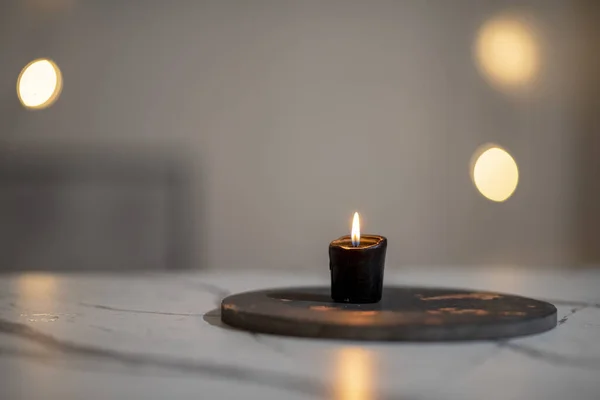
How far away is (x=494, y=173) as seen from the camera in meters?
1.81

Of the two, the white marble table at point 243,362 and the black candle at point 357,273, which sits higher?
the black candle at point 357,273

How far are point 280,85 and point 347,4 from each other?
0.28 m

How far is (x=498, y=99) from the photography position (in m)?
1.81

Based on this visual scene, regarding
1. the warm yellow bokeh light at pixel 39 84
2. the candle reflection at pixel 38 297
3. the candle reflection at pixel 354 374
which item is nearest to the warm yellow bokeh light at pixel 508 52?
the warm yellow bokeh light at pixel 39 84

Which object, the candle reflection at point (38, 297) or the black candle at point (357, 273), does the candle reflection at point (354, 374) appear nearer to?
the black candle at point (357, 273)

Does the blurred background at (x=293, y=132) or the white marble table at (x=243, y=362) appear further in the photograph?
the blurred background at (x=293, y=132)

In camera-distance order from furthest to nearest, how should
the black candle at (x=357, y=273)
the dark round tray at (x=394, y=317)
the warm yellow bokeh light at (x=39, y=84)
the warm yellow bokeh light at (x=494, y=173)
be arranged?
the warm yellow bokeh light at (x=494, y=173), the warm yellow bokeh light at (x=39, y=84), the black candle at (x=357, y=273), the dark round tray at (x=394, y=317)

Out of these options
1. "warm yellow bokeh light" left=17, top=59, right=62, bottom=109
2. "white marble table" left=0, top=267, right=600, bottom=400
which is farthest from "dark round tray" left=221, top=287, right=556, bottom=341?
"warm yellow bokeh light" left=17, top=59, right=62, bottom=109

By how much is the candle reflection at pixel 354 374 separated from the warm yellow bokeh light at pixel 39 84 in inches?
54.8

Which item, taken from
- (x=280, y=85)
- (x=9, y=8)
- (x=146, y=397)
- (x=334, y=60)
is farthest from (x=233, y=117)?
(x=146, y=397)

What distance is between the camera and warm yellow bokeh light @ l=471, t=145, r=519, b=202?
5.92 ft

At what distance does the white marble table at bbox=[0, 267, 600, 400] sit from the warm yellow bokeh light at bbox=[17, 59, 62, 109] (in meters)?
1.04

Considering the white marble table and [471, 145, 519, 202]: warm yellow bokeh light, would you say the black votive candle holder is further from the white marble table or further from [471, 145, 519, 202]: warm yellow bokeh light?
[471, 145, 519, 202]: warm yellow bokeh light

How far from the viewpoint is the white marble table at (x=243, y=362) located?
16.2 inches
